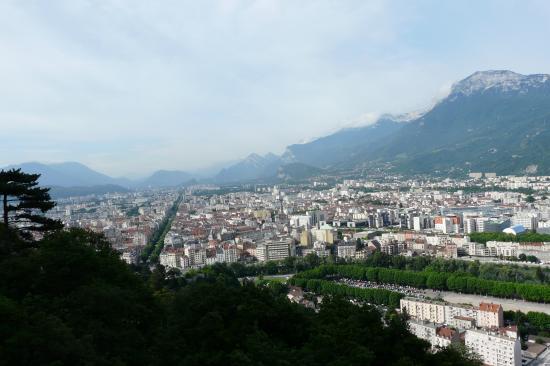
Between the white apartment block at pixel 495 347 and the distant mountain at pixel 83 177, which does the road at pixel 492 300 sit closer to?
the white apartment block at pixel 495 347

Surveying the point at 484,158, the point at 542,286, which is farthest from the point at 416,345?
the point at 484,158

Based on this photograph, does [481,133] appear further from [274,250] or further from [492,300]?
[492,300]

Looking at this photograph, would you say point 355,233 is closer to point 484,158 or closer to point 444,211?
point 444,211

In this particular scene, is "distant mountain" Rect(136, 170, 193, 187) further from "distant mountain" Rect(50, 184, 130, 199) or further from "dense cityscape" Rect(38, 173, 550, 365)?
"dense cityscape" Rect(38, 173, 550, 365)

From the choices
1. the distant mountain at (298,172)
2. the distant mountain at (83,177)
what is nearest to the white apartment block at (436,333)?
the distant mountain at (298,172)

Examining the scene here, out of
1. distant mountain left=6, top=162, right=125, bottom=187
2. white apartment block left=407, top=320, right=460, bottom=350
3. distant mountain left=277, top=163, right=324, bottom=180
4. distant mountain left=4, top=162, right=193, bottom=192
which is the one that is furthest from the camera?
distant mountain left=4, top=162, right=193, bottom=192

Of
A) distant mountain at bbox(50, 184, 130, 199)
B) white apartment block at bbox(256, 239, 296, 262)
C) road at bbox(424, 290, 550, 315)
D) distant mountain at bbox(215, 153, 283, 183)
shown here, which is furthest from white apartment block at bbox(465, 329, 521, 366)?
distant mountain at bbox(215, 153, 283, 183)

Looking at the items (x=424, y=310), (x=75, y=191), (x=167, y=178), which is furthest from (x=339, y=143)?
(x=424, y=310)
